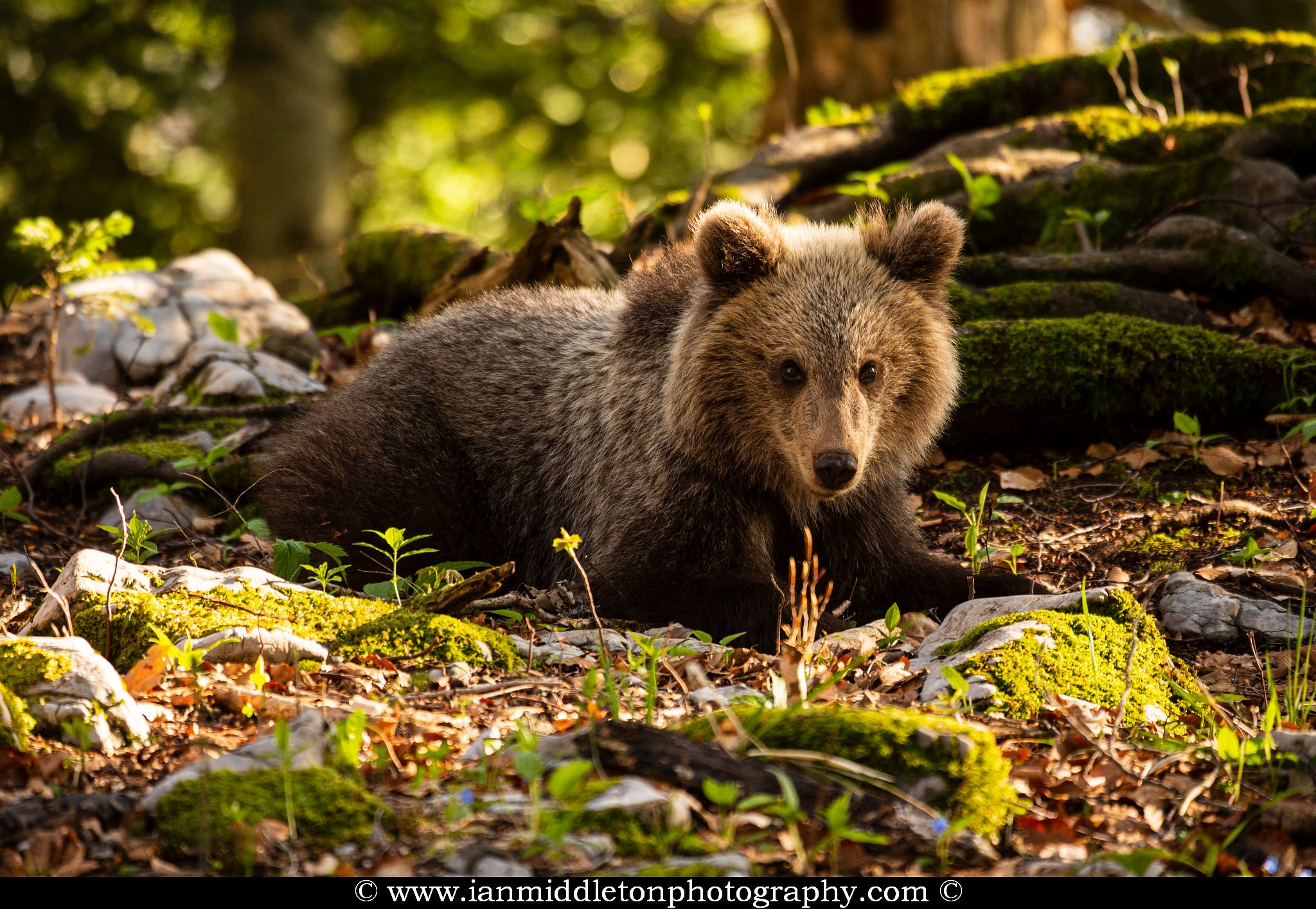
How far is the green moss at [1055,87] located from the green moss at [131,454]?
269 inches

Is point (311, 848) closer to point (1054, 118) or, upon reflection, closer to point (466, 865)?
point (466, 865)

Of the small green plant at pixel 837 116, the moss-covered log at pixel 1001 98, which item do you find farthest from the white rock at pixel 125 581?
the small green plant at pixel 837 116

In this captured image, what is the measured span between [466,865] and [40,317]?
8.71 m

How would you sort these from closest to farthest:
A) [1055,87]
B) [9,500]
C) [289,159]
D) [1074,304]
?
[9,500]
[1074,304]
[1055,87]
[289,159]

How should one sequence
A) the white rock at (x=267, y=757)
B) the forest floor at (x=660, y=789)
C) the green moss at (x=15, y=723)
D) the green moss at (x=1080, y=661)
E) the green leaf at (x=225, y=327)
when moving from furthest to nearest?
the green leaf at (x=225, y=327)
the green moss at (x=1080, y=661)
the green moss at (x=15, y=723)
the white rock at (x=267, y=757)
the forest floor at (x=660, y=789)

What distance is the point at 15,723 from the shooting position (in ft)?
9.98

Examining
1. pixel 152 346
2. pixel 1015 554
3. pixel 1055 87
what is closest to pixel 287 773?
pixel 1015 554

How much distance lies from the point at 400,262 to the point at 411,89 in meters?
10.1

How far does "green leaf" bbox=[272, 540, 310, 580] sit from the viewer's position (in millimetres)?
4938

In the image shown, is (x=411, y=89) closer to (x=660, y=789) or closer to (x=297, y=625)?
(x=297, y=625)

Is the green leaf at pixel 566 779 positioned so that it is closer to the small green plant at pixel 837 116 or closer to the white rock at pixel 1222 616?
the white rock at pixel 1222 616

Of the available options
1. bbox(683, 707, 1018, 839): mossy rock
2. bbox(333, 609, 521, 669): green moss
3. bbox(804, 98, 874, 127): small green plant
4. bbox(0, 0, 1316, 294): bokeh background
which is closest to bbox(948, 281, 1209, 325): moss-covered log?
Answer: bbox(0, 0, 1316, 294): bokeh background

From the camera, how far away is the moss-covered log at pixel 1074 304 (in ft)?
23.4

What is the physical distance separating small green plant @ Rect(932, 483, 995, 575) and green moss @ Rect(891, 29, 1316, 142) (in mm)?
5289
